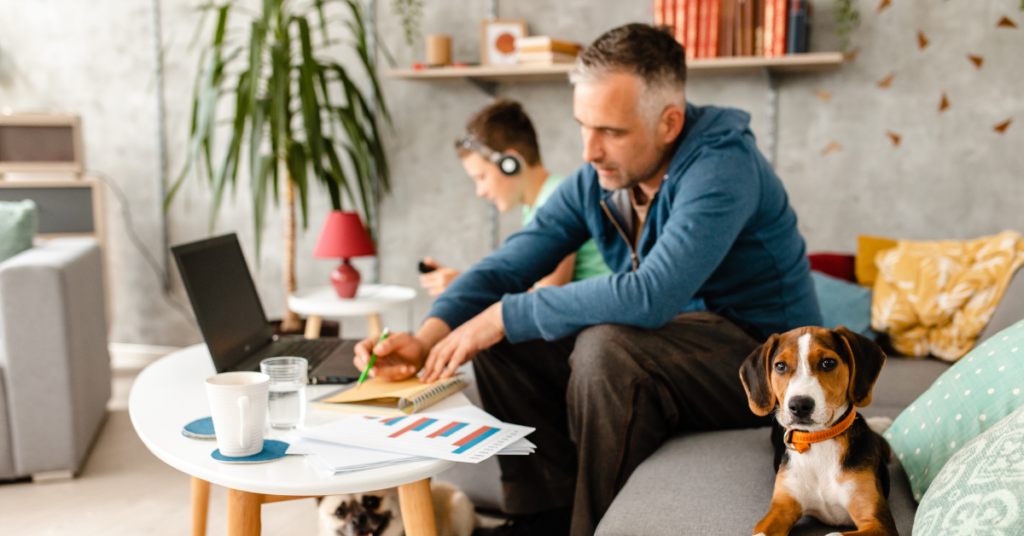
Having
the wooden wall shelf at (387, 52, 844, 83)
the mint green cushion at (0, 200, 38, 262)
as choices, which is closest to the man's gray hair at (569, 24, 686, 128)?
the wooden wall shelf at (387, 52, 844, 83)

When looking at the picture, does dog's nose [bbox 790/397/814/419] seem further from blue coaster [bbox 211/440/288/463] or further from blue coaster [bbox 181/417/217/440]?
blue coaster [bbox 181/417/217/440]

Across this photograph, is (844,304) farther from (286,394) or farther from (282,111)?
(282,111)

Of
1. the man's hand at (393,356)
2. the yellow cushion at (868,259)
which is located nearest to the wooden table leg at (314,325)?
the man's hand at (393,356)

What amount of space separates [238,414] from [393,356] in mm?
405

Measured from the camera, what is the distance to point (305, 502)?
1.92m

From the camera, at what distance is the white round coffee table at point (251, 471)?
906mm

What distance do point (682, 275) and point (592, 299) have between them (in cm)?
16

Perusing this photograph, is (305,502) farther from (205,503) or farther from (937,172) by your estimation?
(937,172)

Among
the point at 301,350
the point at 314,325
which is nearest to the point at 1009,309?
the point at 301,350

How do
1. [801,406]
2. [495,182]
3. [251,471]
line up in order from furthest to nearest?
1. [495,182]
2. [251,471]
3. [801,406]

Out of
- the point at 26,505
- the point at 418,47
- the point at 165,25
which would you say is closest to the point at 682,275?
the point at 26,505

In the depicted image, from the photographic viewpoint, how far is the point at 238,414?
0.95 meters

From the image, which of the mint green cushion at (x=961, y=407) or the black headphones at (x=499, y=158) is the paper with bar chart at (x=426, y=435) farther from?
the black headphones at (x=499, y=158)

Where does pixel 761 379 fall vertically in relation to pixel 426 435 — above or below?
above
